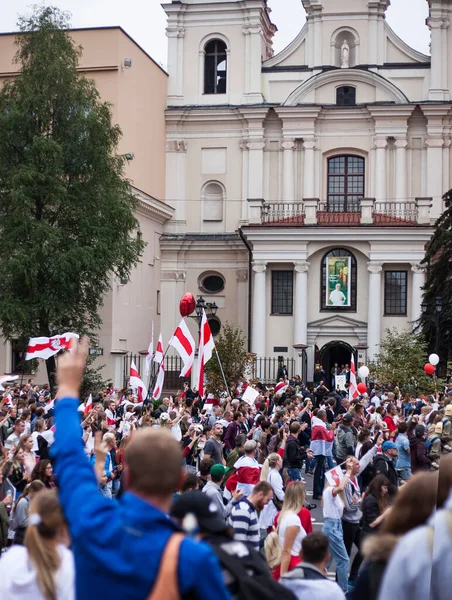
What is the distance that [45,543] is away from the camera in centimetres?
461

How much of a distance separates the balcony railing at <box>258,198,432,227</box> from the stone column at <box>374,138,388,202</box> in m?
1.58

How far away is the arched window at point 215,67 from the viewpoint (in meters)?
48.3

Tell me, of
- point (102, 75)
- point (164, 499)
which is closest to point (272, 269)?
point (102, 75)

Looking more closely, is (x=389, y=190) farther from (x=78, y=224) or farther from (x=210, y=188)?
(x=78, y=224)

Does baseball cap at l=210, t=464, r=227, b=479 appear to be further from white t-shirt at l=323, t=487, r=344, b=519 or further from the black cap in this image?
the black cap

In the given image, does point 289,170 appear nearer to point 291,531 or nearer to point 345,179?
point 345,179

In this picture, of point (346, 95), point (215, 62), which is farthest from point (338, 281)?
point (215, 62)

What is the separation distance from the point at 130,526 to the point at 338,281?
4105cm

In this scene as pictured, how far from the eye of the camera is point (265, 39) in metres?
49.2

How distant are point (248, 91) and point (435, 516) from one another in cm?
4670

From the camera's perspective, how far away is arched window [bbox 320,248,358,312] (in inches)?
1689

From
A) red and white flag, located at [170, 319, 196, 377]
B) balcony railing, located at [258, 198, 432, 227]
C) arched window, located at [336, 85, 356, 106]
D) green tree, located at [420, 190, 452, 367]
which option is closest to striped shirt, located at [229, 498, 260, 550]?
red and white flag, located at [170, 319, 196, 377]

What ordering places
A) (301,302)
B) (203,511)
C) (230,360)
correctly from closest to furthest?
(203,511)
(230,360)
(301,302)

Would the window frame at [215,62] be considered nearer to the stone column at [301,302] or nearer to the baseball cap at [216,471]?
the stone column at [301,302]
